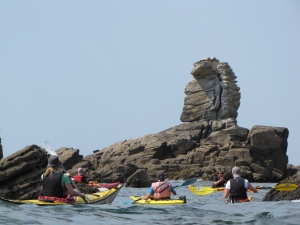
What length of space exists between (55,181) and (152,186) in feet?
14.0

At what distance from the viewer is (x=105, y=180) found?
1686 inches

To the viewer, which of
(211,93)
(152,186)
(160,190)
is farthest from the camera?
(211,93)

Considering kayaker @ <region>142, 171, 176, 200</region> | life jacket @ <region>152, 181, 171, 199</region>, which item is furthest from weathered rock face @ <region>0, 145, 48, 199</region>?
life jacket @ <region>152, 181, 171, 199</region>

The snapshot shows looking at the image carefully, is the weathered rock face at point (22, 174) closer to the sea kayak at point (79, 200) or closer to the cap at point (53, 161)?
the sea kayak at point (79, 200)

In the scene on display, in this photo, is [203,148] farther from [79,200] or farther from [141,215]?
[141,215]

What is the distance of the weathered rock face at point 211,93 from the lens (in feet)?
218

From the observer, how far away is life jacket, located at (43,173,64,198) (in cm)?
1270

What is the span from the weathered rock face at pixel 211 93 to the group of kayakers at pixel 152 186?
46959mm

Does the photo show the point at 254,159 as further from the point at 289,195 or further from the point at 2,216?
the point at 2,216

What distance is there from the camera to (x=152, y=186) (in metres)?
16.5

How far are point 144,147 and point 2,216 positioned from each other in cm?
4725

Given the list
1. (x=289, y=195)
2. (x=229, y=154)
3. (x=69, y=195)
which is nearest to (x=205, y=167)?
(x=229, y=154)

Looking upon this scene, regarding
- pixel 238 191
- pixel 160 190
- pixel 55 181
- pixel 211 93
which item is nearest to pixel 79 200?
pixel 55 181

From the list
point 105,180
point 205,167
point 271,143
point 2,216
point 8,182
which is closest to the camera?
A: point 2,216
